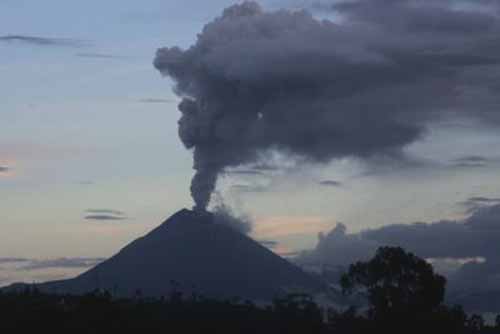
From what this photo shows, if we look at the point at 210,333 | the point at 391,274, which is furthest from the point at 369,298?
the point at 210,333

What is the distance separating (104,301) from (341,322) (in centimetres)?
3560

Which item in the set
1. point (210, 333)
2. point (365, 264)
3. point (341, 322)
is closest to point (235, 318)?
point (341, 322)

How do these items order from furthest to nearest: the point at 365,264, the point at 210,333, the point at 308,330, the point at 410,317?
the point at 308,330 < the point at 210,333 < the point at 365,264 < the point at 410,317

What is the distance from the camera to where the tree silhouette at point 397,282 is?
10362cm

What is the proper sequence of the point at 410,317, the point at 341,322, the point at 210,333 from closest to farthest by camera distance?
the point at 410,317 < the point at 210,333 < the point at 341,322

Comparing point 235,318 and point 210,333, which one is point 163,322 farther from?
point 235,318

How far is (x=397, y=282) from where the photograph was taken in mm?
105250

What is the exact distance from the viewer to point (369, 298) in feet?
345

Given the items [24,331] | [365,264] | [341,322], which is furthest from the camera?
[341,322]

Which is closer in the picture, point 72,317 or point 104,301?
point 72,317

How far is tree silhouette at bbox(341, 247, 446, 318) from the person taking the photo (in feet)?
340

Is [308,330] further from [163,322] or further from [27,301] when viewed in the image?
[27,301]

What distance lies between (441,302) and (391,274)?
478 cm

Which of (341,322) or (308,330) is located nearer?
(308,330)
